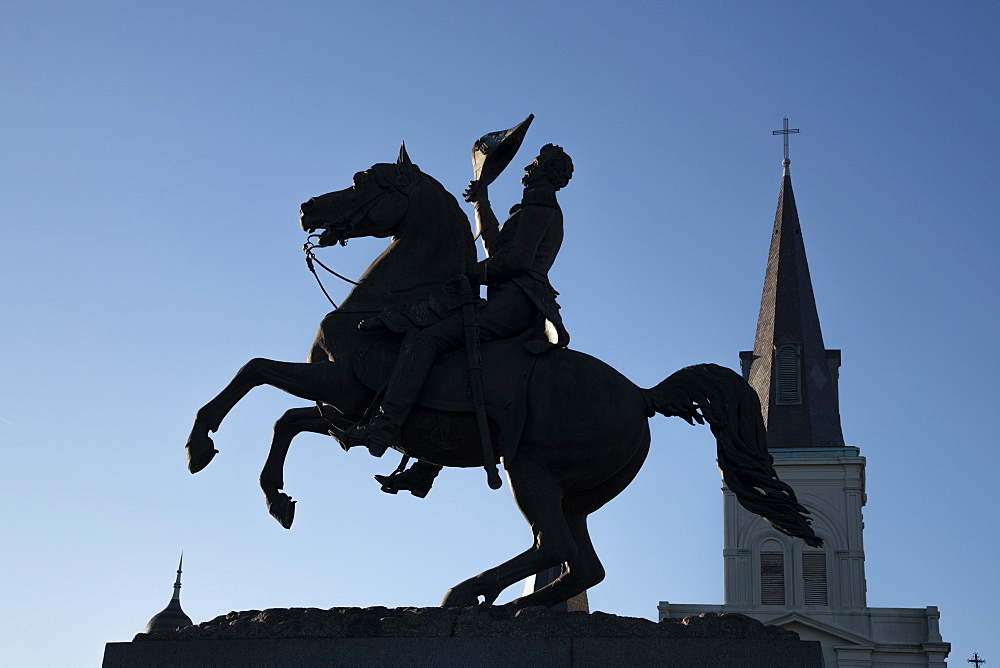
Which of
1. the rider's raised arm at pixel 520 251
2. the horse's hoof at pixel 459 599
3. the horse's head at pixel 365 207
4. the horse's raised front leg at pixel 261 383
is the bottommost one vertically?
the horse's hoof at pixel 459 599

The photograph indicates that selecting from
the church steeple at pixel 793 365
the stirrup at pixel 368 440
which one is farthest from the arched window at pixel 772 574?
the stirrup at pixel 368 440

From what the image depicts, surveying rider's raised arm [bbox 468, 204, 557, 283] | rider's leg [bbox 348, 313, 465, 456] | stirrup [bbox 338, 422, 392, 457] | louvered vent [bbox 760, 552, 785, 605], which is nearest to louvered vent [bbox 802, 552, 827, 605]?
louvered vent [bbox 760, 552, 785, 605]

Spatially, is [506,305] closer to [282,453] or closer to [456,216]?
[456,216]

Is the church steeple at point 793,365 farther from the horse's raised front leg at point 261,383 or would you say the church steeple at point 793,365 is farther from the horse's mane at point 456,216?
the horse's raised front leg at point 261,383

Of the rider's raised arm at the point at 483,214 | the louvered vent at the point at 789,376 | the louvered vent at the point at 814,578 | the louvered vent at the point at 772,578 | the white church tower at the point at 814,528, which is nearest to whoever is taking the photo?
the rider's raised arm at the point at 483,214

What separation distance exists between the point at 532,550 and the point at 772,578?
70088 millimetres

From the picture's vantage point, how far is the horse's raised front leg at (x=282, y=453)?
30.3ft

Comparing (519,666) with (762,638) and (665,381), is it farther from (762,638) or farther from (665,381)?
(665,381)

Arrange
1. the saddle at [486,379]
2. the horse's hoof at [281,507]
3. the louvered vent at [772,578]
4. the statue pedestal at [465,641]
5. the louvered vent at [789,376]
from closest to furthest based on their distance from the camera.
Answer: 1. the statue pedestal at [465,641]
2. the saddle at [486,379]
3. the horse's hoof at [281,507]
4. the louvered vent at [772,578]
5. the louvered vent at [789,376]

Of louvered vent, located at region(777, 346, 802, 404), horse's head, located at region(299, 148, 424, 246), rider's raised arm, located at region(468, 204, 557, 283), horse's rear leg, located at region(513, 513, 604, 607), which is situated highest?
louvered vent, located at region(777, 346, 802, 404)

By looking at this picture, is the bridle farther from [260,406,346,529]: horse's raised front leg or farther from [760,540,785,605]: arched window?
[760,540,785,605]: arched window

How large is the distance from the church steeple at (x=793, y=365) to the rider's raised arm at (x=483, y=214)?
67.1 m

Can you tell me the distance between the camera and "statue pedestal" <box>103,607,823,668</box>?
764 centimetres

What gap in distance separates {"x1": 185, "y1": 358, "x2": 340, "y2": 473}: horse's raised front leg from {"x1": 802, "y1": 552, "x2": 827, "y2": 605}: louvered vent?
69908 mm
